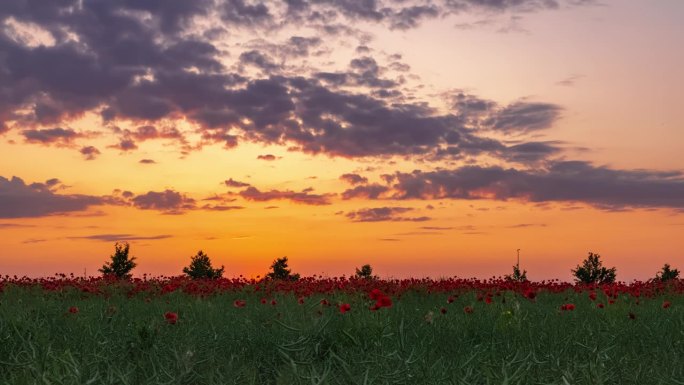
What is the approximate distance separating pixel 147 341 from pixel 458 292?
10099 mm

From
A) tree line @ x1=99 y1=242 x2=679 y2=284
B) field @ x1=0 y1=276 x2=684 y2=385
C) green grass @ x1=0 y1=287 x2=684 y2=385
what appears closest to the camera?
field @ x1=0 y1=276 x2=684 y2=385

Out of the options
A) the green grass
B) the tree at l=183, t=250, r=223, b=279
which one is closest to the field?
the green grass

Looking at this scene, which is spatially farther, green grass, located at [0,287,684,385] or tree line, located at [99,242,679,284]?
tree line, located at [99,242,679,284]

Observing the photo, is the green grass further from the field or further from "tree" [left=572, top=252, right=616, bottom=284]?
"tree" [left=572, top=252, right=616, bottom=284]

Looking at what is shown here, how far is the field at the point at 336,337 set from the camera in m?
2.15

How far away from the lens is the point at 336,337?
5617 millimetres

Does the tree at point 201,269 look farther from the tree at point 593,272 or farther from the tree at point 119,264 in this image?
the tree at point 593,272

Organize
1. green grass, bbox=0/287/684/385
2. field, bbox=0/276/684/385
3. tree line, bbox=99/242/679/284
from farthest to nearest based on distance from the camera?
tree line, bbox=99/242/679/284, green grass, bbox=0/287/684/385, field, bbox=0/276/684/385

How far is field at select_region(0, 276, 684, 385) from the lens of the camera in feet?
7.07

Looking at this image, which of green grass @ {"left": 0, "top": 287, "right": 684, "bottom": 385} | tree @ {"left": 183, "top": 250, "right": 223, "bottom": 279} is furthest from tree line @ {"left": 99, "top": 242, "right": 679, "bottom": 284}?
green grass @ {"left": 0, "top": 287, "right": 684, "bottom": 385}

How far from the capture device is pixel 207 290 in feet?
54.5

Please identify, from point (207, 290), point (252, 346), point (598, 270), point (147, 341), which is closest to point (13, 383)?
point (147, 341)

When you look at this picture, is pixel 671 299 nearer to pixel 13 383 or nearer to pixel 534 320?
pixel 534 320

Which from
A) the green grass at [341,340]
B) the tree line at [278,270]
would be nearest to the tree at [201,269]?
the tree line at [278,270]
